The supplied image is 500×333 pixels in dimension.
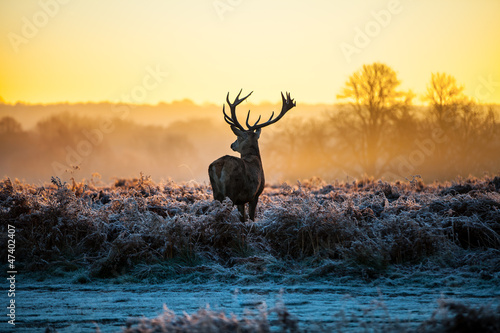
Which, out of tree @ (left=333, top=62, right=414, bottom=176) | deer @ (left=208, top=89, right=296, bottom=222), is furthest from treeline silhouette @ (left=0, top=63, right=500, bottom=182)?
deer @ (left=208, top=89, right=296, bottom=222)

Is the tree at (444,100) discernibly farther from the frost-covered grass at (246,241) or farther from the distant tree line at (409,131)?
the frost-covered grass at (246,241)

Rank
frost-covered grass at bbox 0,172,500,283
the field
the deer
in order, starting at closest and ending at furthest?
the field < frost-covered grass at bbox 0,172,500,283 < the deer

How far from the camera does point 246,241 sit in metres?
10.0

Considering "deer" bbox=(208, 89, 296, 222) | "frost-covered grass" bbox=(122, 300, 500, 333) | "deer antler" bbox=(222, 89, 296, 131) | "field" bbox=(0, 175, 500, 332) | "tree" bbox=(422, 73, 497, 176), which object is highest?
"tree" bbox=(422, 73, 497, 176)

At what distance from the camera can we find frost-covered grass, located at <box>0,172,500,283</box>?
29.1 feet

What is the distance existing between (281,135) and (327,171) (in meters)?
5.50

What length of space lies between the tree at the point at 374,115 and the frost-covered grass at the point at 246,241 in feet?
90.9

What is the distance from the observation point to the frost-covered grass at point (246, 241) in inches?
349

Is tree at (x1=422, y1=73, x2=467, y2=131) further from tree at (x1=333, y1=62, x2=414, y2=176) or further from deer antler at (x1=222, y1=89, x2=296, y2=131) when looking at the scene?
deer antler at (x1=222, y1=89, x2=296, y2=131)

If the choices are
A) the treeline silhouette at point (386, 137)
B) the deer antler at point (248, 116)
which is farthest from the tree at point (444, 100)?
the deer antler at point (248, 116)

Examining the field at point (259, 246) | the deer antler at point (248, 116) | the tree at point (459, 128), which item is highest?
the tree at point (459, 128)

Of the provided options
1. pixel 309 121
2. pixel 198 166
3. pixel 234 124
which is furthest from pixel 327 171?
pixel 234 124

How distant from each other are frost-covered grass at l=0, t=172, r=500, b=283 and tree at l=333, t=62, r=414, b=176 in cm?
2771

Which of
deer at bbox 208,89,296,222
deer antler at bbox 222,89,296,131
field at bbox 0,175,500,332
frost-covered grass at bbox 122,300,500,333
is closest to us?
frost-covered grass at bbox 122,300,500,333
